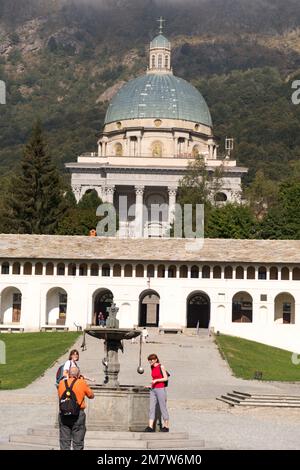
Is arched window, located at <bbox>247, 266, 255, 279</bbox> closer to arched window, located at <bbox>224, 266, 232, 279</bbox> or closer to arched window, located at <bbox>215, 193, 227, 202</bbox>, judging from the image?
arched window, located at <bbox>224, 266, 232, 279</bbox>

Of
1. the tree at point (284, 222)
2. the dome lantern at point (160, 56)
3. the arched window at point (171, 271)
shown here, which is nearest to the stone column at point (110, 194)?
the dome lantern at point (160, 56)

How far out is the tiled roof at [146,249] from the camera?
81000 mm

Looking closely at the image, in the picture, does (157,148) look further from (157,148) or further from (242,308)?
(242,308)

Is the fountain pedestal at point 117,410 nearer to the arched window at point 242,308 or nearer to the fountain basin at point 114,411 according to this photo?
the fountain basin at point 114,411

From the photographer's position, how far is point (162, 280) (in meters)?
82.9

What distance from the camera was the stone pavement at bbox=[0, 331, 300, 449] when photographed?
2998 cm

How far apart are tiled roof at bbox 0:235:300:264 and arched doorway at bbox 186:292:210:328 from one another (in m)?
4.86

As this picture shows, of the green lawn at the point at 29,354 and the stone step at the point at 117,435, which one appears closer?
the stone step at the point at 117,435

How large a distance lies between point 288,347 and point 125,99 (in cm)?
6406

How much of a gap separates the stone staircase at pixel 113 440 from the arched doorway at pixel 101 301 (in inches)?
2212

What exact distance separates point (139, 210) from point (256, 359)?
6410 cm

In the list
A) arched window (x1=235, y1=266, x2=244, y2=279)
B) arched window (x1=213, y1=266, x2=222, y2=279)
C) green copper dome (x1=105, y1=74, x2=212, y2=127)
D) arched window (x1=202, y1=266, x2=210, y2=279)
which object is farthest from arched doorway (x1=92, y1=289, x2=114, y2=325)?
green copper dome (x1=105, y1=74, x2=212, y2=127)

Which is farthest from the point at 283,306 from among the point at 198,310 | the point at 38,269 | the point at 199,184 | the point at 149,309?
the point at 199,184

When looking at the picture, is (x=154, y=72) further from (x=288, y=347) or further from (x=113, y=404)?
(x=113, y=404)
